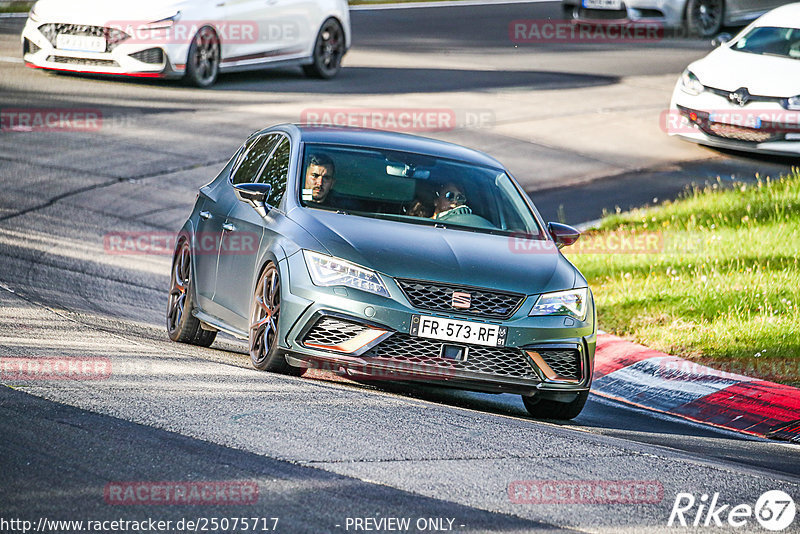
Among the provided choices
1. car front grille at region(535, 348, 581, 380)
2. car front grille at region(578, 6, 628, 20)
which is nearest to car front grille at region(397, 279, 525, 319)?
car front grille at region(535, 348, 581, 380)

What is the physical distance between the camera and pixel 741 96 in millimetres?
17453

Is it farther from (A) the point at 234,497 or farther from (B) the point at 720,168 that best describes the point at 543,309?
(B) the point at 720,168

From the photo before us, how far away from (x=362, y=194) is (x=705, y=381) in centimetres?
294

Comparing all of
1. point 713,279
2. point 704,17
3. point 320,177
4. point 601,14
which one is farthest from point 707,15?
point 320,177

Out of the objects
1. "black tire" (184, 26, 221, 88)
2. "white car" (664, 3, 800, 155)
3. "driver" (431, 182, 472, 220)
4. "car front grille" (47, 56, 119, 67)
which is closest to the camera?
"driver" (431, 182, 472, 220)

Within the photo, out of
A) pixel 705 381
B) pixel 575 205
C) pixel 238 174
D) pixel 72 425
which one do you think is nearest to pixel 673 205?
pixel 575 205

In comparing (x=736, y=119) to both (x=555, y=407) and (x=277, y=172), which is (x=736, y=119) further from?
(x=555, y=407)

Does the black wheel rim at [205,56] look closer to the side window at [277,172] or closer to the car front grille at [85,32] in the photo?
the car front grille at [85,32]

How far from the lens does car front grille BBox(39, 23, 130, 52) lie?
58.0ft

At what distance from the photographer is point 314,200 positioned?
27.6 feet

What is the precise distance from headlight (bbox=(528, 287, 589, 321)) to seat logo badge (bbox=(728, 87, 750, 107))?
1023 centimetres

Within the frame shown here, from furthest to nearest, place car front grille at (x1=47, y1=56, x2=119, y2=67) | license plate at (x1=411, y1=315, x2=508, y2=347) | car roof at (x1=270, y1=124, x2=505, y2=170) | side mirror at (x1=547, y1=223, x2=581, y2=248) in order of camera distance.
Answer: car front grille at (x1=47, y1=56, x2=119, y2=67) → car roof at (x1=270, y1=124, x2=505, y2=170) → side mirror at (x1=547, y1=223, x2=581, y2=248) → license plate at (x1=411, y1=315, x2=508, y2=347)

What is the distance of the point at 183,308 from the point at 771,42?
39.7 feet

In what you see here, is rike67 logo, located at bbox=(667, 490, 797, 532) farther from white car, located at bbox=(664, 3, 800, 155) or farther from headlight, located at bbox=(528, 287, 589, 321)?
white car, located at bbox=(664, 3, 800, 155)
